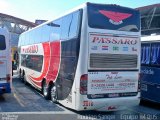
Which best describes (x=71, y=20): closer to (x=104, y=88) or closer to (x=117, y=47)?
(x=117, y=47)

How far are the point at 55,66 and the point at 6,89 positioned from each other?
2.40m

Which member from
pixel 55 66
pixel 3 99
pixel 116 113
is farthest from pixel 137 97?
pixel 3 99

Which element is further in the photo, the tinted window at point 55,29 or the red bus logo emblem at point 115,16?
the tinted window at point 55,29

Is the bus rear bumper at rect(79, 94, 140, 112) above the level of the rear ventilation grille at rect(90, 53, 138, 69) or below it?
below

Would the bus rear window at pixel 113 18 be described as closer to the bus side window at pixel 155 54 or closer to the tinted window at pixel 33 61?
the bus side window at pixel 155 54

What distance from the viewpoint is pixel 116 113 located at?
993 cm

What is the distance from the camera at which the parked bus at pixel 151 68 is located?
10.6 meters

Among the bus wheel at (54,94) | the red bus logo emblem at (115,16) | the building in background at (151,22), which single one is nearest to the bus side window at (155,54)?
the red bus logo emblem at (115,16)

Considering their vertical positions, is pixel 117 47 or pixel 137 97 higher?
pixel 117 47

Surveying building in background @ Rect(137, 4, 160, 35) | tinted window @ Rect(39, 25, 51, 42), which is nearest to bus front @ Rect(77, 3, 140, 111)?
tinted window @ Rect(39, 25, 51, 42)

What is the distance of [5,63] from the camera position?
38.3 ft

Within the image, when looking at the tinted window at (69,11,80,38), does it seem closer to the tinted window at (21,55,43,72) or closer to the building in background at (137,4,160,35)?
the tinted window at (21,55,43,72)

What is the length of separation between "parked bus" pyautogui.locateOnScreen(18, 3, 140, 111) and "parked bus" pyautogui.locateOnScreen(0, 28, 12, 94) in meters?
2.47

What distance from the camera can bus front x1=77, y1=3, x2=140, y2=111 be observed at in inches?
341
